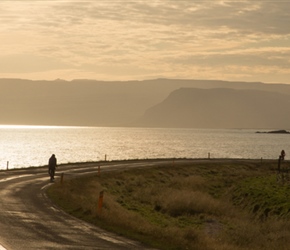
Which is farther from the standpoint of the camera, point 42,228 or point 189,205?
point 189,205

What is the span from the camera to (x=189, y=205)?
35906 millimetres

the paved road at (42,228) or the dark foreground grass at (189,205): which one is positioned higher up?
the paved road at (42,228)

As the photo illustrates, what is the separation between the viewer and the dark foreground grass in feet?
70.0

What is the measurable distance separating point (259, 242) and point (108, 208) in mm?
7783

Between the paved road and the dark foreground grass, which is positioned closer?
the paved road

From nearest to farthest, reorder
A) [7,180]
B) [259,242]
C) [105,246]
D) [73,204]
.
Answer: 1. [105,246]
2. [259,242]
3. [73,204]
4. [7,180]

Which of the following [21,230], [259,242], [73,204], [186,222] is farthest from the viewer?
[186,222]

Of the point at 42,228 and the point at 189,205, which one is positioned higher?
the point at 42,228

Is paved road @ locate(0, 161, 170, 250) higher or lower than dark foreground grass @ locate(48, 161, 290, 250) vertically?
higher

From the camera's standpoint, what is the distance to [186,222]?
32625 mm

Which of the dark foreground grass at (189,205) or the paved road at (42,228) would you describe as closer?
the paved road at (42,228)

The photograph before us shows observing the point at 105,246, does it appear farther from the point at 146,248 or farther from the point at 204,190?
the point at 204,190

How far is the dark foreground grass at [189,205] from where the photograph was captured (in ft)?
70.0

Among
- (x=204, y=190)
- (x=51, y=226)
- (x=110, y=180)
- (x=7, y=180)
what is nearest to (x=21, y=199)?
(x=51, y=226)
